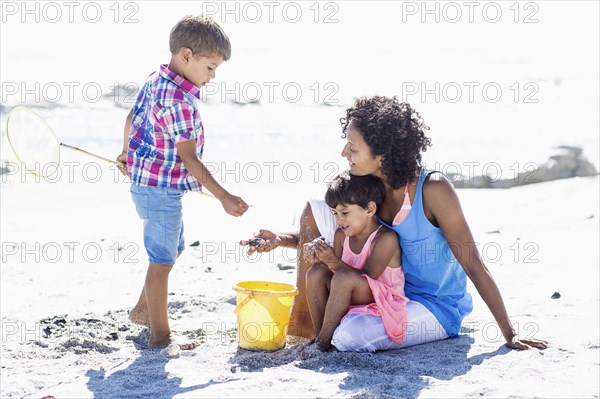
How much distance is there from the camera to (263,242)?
12.4ft

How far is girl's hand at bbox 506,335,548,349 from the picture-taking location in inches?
138

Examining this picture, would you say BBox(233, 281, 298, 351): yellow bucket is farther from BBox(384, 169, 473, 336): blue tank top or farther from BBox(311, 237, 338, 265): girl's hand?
BBox(384, 169, 473, 336): blue tank top

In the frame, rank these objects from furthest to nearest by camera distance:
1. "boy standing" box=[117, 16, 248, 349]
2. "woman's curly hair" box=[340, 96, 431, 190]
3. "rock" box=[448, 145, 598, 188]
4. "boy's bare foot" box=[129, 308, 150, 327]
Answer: "rock" box=[448, 145, 598, 188]
"boy's bare foot" box=[129, 308, 150, 327]
"boy standing" box=[117, 16, 248, 349]
"woman's curly hair" box=[340, 96, 431, 190]

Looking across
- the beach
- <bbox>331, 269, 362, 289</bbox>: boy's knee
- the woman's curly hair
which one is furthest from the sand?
the woman's curly hair

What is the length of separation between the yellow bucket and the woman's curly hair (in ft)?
2.46

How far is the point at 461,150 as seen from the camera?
11641mm

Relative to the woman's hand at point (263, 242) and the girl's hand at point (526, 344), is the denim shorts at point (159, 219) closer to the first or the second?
the woman's hand at point (263, 242)

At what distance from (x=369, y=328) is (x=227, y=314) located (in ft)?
4.24

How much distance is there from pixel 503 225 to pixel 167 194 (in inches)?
157

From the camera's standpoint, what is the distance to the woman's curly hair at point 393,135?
142 inches

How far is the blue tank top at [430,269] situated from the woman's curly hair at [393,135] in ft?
0.34

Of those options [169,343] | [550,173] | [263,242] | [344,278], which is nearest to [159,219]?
[263,242]

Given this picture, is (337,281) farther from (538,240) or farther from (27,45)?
(27,45)

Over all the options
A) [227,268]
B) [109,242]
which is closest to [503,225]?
[227,268]
